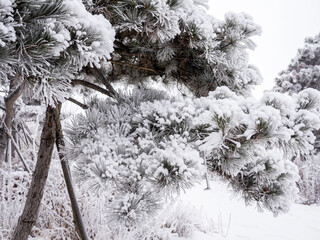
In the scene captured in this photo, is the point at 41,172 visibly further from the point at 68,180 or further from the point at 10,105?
the point at 10,105

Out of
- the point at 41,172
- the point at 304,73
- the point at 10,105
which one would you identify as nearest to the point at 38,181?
the point at 41,172

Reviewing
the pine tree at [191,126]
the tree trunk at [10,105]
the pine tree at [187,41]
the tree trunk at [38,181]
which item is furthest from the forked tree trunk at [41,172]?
the pine tree at [187,41]

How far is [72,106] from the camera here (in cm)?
272

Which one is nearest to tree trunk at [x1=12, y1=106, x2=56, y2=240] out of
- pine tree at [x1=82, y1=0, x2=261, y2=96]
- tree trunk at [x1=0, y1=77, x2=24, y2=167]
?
tree trunk at [x1=0, y1=77, x2=24, y2=167]

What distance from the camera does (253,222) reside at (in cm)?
289

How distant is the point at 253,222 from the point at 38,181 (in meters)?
2.42

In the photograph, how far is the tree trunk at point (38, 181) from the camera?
129cm

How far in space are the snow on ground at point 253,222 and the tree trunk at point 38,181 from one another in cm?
132

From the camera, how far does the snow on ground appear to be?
8.06 ft

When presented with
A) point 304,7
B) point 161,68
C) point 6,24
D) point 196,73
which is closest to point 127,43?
point 161,68

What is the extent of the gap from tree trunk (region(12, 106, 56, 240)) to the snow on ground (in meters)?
1.32

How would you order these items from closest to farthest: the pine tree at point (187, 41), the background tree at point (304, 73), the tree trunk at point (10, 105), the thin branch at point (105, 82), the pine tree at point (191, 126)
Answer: the pine tree at point (191, 126) → the pine tree at point (187, 41) → the thin branch at point (105, 82) → the tree trunk at point (10, 105) → the background tree at point (304, 73)

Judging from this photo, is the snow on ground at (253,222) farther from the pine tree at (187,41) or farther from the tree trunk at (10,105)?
the tree trunk at (10,105)

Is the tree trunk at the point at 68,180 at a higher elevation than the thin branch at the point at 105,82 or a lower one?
lower
